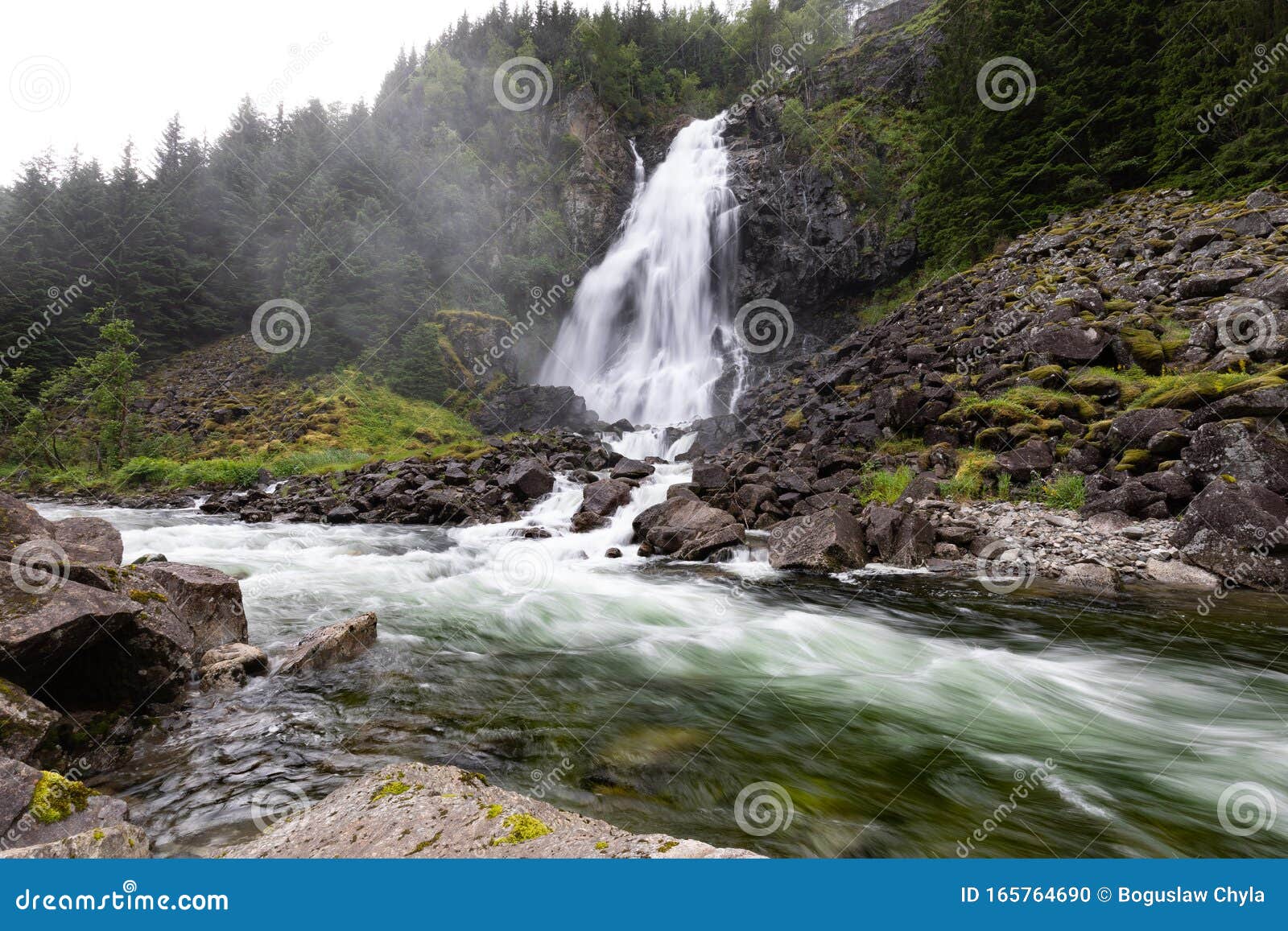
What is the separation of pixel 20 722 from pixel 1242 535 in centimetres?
1250

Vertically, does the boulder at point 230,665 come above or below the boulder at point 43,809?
below

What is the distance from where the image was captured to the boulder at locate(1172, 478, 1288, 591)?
7.30 m

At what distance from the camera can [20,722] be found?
10.7 feet

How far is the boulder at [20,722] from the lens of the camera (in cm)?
316

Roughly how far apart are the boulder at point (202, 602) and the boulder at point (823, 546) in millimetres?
8127

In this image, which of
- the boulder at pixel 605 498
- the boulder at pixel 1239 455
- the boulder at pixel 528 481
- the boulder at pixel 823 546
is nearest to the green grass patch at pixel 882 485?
the boulder at pixel 823 546

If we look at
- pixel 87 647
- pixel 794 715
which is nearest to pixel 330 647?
pixel 87 647

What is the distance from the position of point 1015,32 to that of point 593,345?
25372 mm

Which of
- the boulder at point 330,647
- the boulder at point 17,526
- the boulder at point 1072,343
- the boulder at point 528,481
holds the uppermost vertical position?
the boulder at point 1072,343

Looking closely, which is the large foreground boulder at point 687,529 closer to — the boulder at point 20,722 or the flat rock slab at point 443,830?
the flat rock slab at point 443,830

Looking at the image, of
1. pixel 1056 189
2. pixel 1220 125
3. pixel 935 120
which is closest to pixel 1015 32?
pixel 935 120

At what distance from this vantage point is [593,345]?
118ft

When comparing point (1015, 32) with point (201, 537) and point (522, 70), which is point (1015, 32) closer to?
point (201, 537)

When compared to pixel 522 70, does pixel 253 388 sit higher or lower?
lower
